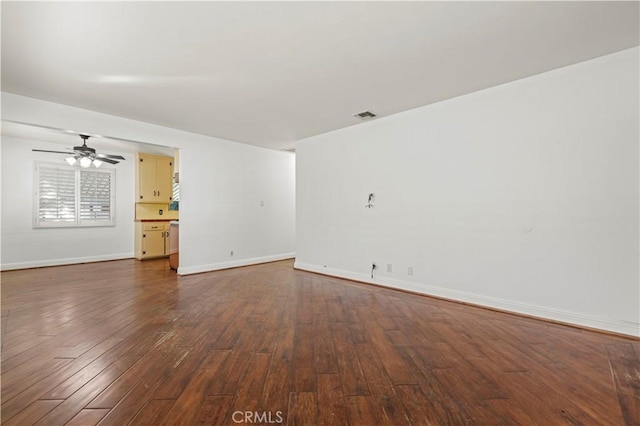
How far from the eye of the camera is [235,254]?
5.98m

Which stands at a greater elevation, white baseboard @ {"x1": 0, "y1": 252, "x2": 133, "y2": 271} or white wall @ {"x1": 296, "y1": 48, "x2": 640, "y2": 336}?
white wall @ {"x1": 296, "y1": 48, "x2": 640, "y2": 336}

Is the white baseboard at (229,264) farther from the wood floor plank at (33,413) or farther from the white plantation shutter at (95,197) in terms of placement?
the wood floor plank at (33,413)

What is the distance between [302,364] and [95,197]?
7.09m

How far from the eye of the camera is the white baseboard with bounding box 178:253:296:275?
5.25 metres

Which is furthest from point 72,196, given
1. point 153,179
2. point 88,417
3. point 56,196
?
point 88,417

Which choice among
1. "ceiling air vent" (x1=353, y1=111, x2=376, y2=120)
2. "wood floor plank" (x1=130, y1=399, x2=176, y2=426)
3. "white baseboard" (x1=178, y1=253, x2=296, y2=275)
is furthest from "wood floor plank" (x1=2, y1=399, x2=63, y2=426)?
"ceiling air vent" (x1=353, y1=111, x2=376, y2=120)

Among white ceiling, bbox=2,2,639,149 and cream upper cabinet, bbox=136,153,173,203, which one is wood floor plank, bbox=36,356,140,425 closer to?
white ceiling, bbox=2,2,639,149

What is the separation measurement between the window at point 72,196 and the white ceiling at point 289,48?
3.33 metres

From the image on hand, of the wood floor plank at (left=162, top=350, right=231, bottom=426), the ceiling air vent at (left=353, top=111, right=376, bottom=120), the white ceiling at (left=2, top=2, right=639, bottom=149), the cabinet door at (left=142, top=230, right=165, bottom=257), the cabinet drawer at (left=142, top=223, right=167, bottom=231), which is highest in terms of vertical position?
the ceiling air vent at (left=353, top=111, right=376, bottom=120)

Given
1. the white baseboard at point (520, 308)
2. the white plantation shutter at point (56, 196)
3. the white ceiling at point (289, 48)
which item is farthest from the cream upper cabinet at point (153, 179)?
the white baseboard at point (520, 308)

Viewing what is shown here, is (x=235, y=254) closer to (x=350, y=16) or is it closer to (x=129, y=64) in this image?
(x=129, y=64)

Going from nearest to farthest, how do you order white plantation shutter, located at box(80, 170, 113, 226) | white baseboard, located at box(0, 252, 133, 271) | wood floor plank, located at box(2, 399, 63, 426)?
Answer: wood floor plank, located at box(2, 399, 63, 426) → white baseboard, located at box(0, 252, 133, 271) → white plantation shutter, located at box(80, 170, 113, 226)

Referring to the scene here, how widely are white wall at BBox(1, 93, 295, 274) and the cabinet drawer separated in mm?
669

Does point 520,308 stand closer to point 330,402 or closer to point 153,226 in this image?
point 330,402
